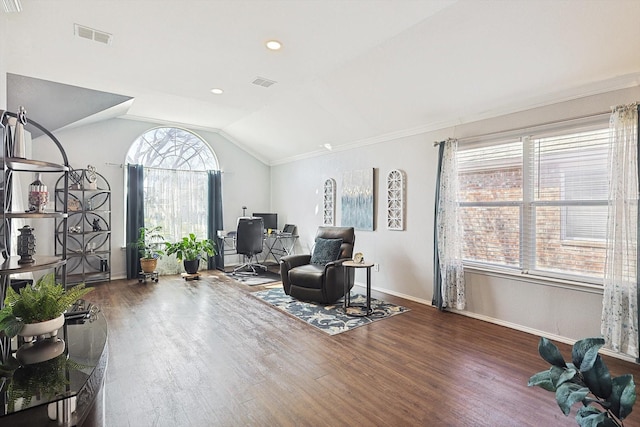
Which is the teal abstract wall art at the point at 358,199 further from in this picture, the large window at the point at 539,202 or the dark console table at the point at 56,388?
the dark console table at the point at 56,388

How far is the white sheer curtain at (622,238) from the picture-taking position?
278 centimetres

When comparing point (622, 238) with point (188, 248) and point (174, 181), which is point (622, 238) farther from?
point (174, 181)

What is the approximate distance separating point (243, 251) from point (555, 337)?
4910 mm

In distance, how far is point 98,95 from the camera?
4703mm

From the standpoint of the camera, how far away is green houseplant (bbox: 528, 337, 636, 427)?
69cm

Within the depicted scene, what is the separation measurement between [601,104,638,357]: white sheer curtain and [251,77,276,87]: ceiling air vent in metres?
3.54

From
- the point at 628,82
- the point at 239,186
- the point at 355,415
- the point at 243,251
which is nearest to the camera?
the point at 355,415

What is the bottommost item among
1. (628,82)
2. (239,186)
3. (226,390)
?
Result: (226,390)

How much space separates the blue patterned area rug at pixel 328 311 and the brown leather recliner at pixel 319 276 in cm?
A: 12

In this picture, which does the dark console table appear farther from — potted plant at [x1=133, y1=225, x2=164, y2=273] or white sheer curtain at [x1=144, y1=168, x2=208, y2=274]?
white sheer curtain at [x1=144, y1=168, x2=208, y2=274]

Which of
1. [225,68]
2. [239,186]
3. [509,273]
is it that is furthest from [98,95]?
[509,273]

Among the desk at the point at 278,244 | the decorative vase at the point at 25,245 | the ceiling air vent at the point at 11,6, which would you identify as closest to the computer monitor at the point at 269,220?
the desk at the point at 278,244

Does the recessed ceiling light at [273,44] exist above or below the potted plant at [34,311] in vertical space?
above

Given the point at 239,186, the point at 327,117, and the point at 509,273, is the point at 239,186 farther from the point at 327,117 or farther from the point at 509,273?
the point at 509,273
